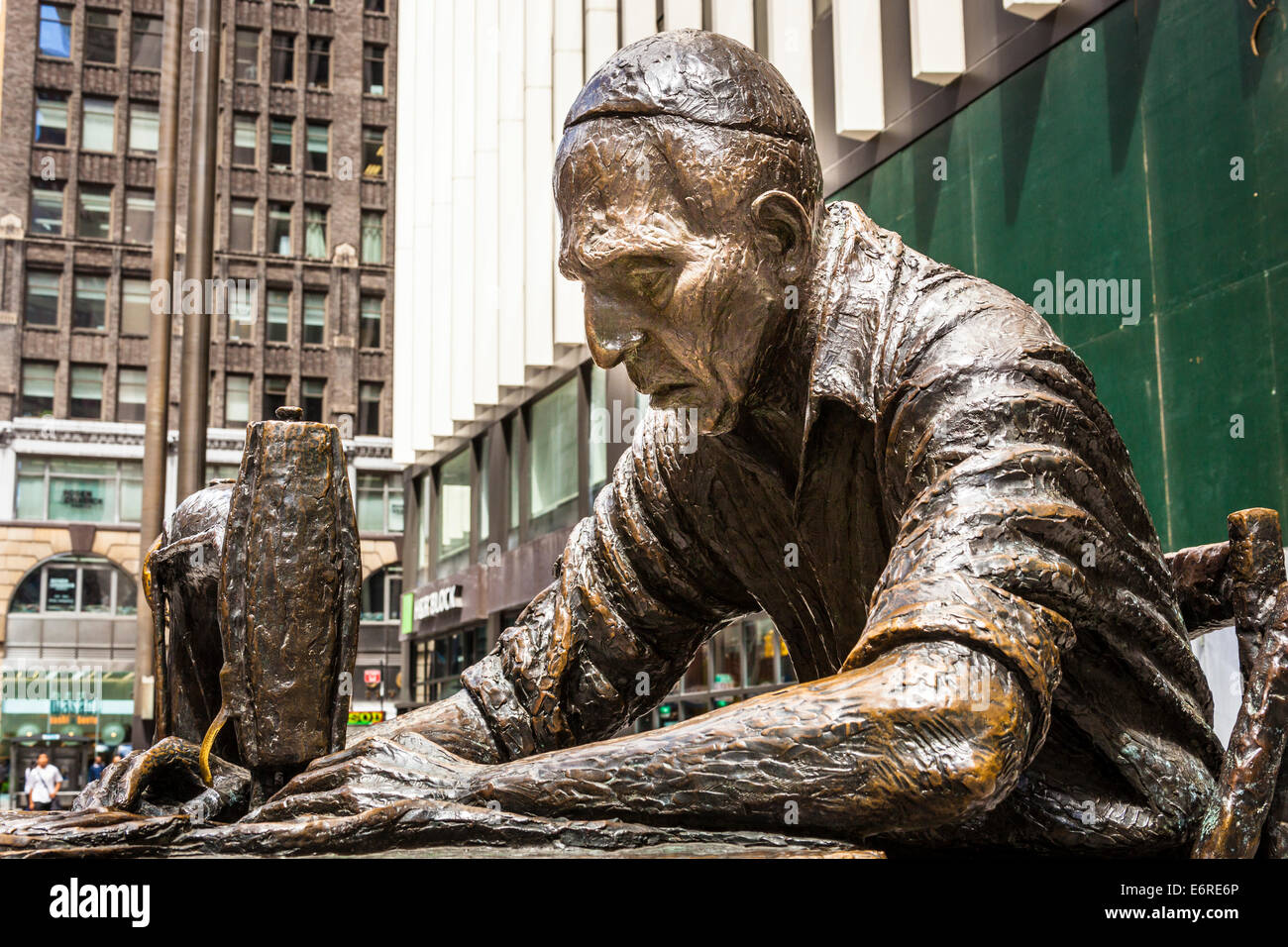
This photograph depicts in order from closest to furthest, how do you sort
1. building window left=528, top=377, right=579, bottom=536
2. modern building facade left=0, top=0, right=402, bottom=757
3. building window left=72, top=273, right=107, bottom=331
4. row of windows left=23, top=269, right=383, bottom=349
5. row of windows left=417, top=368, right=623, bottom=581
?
row of windows left=417, top=368, right=623, bottom=581 → building window left=528, top=377, right=579, bottom=536 → modern building facade left=0, top=0, right=402, bottom=757 → row of windows left=23, top=269, right=383, bottom=349 → building window left=72, top=273, right=107, bottom=331

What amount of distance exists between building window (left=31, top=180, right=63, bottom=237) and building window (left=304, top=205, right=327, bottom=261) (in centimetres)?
644

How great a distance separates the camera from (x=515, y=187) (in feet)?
63.7

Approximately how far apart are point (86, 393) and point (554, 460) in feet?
65.6

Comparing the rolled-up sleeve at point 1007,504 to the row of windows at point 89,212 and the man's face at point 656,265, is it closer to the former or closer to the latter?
the man's face at point 656,265

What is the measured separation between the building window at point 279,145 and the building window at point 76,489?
32.2 ft

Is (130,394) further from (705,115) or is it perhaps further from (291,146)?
(705,115)

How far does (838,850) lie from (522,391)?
20742 millimetres

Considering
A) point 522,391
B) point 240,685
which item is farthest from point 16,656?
point 240,685

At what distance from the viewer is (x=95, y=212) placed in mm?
37375

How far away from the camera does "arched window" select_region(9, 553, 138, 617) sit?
3406 centimetres

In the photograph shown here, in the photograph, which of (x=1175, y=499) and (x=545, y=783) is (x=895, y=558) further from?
(x=1175, y=499)

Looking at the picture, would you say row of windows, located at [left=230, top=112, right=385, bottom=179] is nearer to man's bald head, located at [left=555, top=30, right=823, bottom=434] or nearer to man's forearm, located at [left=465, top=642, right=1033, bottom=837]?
man's bald head, located at [left=555, top=30, right=823, bottom=434]

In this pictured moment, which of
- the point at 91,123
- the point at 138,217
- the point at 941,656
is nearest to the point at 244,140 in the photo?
the point at 138,217

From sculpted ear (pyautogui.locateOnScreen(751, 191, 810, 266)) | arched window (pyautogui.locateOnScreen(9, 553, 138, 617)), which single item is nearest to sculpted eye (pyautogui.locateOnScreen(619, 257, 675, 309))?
sculpted ear (pyautogui.locateOnScreen(751, 191, 810, 266))
